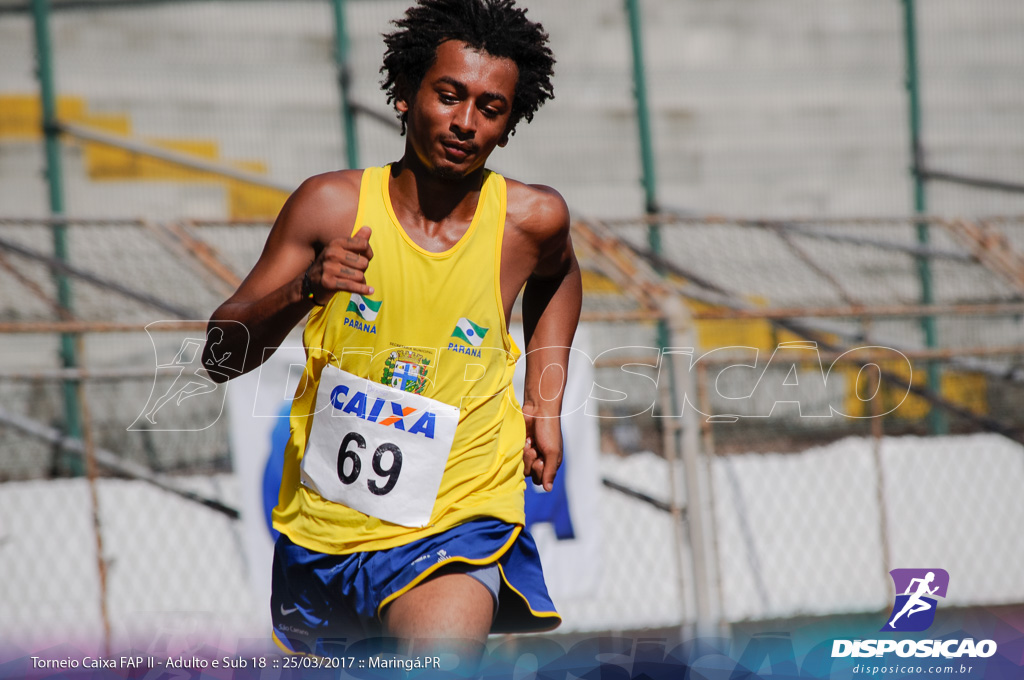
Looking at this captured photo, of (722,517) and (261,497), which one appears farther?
(722,517)

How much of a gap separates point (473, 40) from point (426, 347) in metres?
0.79

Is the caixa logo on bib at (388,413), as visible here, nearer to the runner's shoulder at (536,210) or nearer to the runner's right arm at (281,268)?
the runner's right arm at (281,268)

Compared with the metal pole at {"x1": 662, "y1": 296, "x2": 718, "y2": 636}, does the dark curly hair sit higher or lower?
higher

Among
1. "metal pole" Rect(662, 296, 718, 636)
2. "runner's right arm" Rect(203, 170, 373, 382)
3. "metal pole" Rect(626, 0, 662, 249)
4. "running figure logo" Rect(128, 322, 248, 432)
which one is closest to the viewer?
"runner's right arm" Rect(203, 170, 373, 382)

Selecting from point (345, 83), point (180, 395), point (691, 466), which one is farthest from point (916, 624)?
point (345, 83)

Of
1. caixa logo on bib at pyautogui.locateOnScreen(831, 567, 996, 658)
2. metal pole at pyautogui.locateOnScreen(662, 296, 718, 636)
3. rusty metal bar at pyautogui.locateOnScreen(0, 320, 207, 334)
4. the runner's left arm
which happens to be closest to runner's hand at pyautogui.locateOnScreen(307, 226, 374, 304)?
the runner's left arm

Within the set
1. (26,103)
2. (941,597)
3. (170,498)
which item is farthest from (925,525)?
(26,103)

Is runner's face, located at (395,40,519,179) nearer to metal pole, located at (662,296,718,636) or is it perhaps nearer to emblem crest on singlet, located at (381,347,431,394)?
emblem crest on singlet, located at (381,347,431,394)

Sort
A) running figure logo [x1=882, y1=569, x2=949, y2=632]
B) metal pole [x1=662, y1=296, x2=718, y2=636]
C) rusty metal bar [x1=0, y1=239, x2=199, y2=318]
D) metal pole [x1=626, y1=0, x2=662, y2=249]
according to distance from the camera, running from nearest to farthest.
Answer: running figure logo [x1=882, y1=569, x2=949, y2=632]
metal pole [x1=662, y1=296, x2=718, y2=636]
rusty metal bar [x1=0, y1=239, x2=199, y2=318]
metal pole [x1=626, y1=0, x2=662, y2=249]

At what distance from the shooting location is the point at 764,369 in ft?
19.1

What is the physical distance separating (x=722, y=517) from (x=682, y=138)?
3614 millimetres

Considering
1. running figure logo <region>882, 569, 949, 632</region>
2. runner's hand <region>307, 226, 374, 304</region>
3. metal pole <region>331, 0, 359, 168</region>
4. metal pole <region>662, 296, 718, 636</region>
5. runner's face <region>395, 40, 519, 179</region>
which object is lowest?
running figure logo <region>882, 569, 949, 632</region>

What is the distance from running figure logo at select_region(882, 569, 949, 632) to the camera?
411 cm

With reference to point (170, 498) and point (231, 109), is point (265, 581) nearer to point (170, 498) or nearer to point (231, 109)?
point (170, 498)
